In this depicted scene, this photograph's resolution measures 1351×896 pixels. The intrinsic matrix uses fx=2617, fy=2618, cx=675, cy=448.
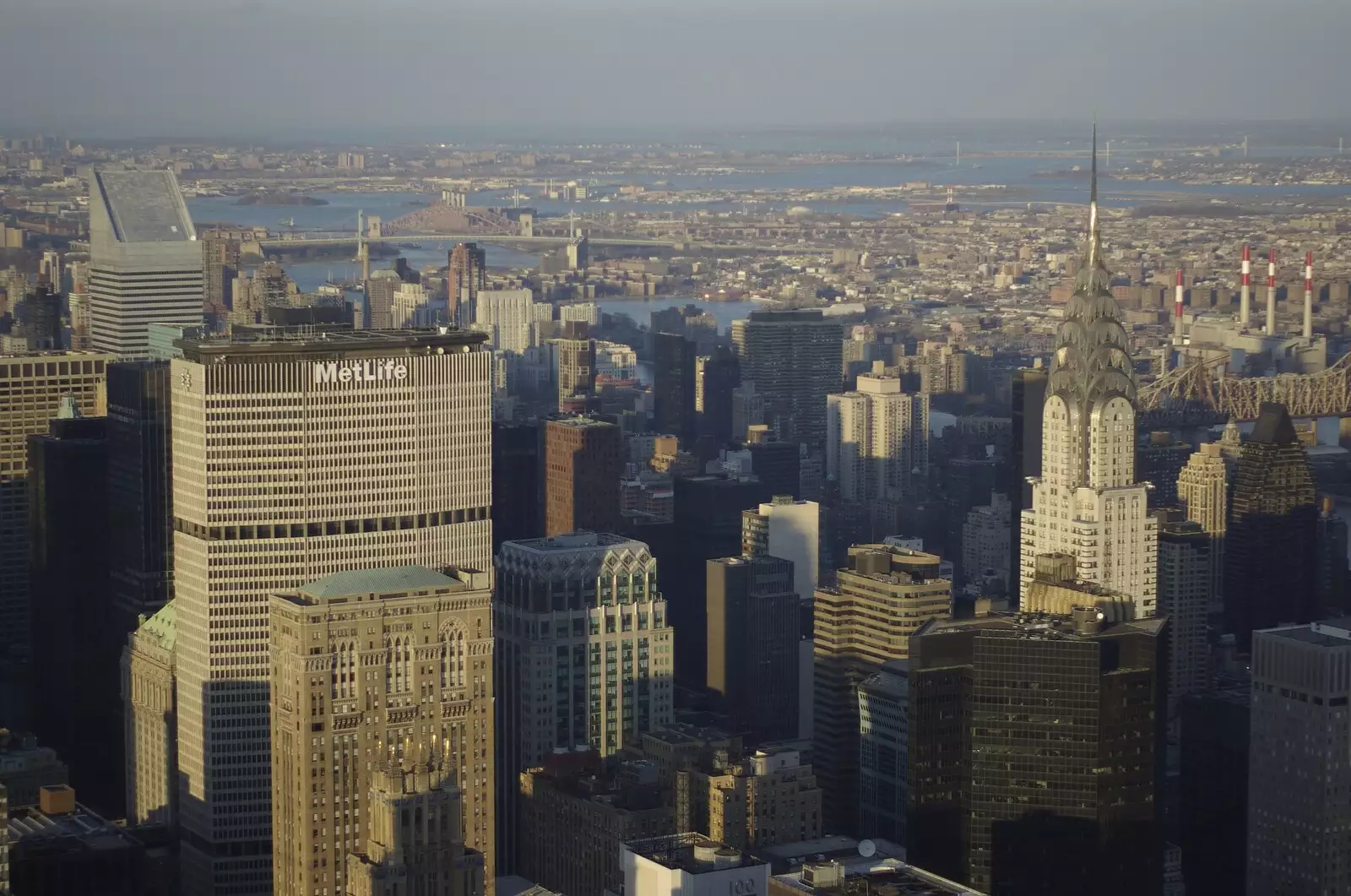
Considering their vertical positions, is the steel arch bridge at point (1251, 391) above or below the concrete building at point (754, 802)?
above

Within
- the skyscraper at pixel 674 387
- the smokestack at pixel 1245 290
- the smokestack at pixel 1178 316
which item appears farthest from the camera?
the skyscraper at pixel 674 387

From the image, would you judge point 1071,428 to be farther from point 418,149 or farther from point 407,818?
point 418,149

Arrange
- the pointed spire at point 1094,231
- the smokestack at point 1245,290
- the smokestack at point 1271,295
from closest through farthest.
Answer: the pointed spire at point 1094,231, the smokestack at point 1271,295, the smokestack at point 1245,290

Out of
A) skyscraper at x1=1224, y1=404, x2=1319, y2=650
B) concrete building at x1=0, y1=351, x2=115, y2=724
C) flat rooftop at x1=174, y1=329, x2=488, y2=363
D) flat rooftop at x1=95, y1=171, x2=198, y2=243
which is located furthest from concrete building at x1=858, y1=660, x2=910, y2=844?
flat rooftop at x1=95, y1=171, x2=198, y2=243

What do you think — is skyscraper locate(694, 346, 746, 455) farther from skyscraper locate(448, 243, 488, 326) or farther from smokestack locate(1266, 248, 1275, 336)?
smokestack locate(1266, 248, 1275, 336)

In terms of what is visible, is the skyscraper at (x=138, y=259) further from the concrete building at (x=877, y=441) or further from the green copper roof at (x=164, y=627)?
the concrete building at (x=877, y=441)

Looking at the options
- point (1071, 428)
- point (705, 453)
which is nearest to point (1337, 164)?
point (705, 453)

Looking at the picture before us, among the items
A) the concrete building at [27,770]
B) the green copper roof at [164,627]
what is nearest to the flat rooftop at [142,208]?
the green copper roof at [164,627]
